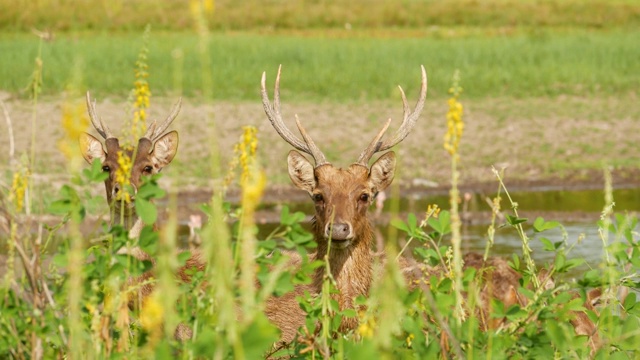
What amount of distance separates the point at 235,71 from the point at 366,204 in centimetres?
1704

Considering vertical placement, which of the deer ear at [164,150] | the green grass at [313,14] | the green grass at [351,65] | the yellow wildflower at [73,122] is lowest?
the deer ear at [164,150]

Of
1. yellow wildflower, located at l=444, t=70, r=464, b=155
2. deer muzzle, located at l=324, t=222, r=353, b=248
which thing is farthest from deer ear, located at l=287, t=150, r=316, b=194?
yellow wildflower, located at l=444, t=70, r=464, b=155

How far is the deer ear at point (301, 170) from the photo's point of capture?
7.81 meters

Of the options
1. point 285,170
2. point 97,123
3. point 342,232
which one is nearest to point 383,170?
point 342,232

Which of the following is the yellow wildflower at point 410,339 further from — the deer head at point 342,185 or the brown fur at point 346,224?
the brown fur at point 346,224

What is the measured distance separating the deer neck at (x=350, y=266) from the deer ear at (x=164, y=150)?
1.64 m

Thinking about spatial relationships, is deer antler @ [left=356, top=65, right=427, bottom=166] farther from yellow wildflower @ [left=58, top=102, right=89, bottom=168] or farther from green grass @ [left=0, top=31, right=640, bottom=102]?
green grass @ [left=0, top=31, right=640, bottom=102]

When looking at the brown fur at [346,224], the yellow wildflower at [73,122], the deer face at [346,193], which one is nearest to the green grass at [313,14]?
the deer face at [346,193]

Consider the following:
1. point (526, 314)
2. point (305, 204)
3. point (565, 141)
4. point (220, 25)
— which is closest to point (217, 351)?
point (526, 314)

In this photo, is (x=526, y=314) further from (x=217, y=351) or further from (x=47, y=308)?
(x=47, y=308)

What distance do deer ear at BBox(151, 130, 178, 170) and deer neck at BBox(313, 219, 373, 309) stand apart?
1.64 meters

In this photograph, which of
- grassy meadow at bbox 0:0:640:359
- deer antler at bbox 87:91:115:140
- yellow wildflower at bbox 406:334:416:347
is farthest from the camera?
deer antler at bbox 87:91:115:140

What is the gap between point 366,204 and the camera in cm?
738

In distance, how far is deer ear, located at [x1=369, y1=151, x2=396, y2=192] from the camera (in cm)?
765
